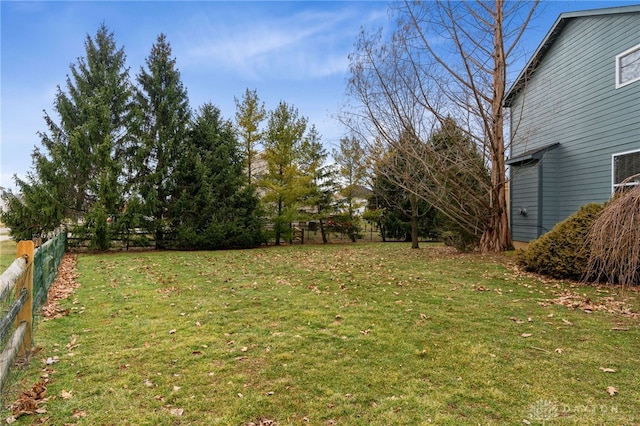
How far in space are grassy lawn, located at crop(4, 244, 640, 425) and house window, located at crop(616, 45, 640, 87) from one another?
574cm

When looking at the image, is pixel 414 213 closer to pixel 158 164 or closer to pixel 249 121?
pixel 249 121

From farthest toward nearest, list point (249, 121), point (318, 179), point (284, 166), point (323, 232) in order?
1. point (323, 232)
2. point (318, 179)
3. point (284, 166)
4. point (249, 121)

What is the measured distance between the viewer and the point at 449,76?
10.7 m

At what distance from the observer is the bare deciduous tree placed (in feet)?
33.4

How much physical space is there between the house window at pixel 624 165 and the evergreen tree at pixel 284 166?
1216cm

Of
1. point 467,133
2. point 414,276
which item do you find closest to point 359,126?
point 467,133

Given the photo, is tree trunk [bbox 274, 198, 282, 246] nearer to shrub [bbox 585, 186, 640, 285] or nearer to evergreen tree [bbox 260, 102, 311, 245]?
evergreen tree [bbox 260, 102, 311, 245]

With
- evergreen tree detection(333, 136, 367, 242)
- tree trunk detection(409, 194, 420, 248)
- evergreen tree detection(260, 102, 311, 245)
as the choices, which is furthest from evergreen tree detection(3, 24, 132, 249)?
tree trunk detection(409, 194, 420, 248)

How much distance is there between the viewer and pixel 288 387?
3.03m

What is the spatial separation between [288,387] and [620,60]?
36.8ft

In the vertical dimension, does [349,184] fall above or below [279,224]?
above

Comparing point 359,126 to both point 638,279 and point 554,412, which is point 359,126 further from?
point 554,412

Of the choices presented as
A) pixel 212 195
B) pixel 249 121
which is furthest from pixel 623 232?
pixel 249 121

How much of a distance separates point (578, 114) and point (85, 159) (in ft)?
58.8
